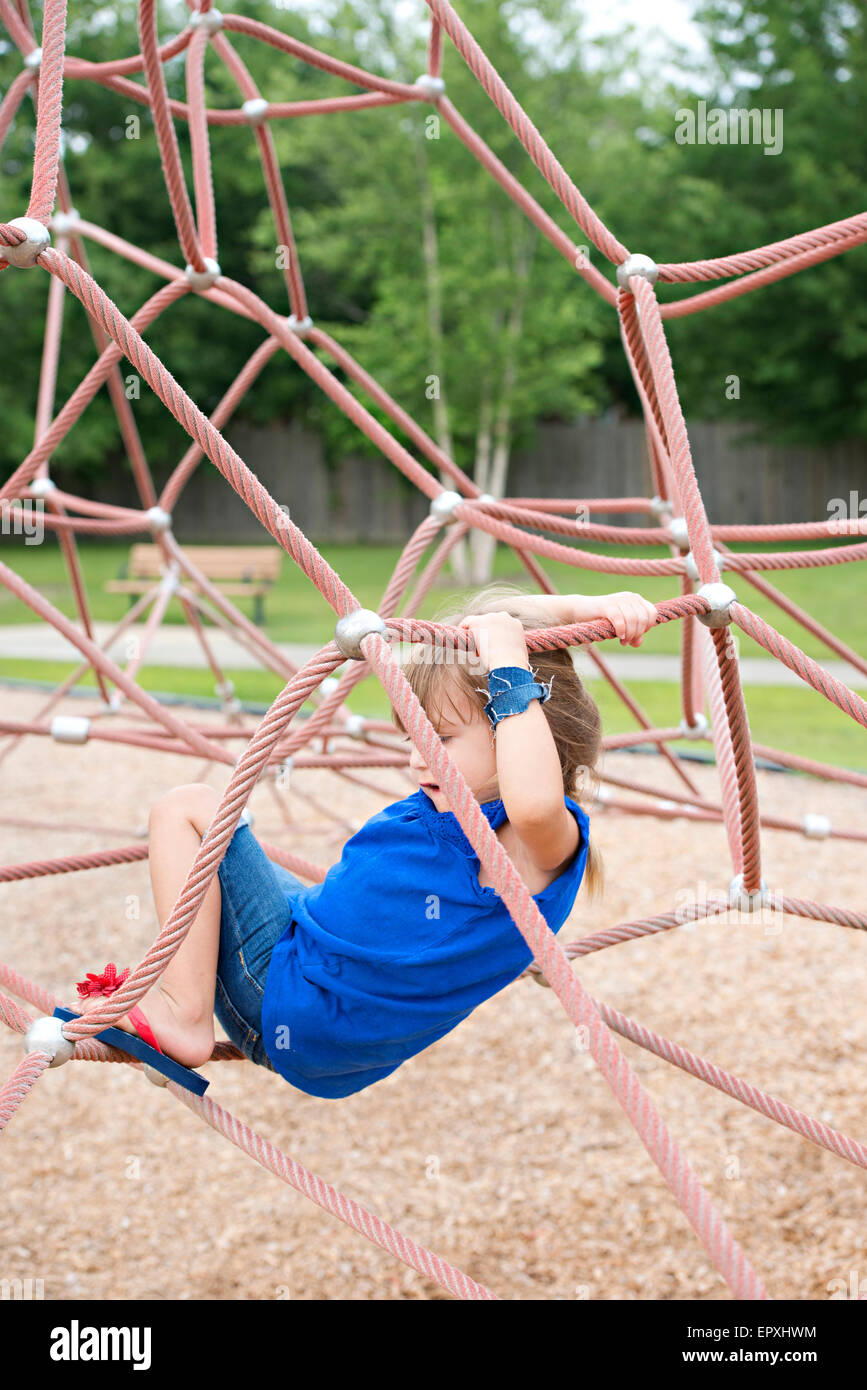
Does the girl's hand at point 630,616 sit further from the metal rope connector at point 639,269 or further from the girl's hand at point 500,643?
the metal rope connector at point 639,269

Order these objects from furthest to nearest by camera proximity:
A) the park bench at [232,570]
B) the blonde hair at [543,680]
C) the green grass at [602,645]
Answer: the park bench at [232,570]
the green grass at [602,645]
the blonde hair at [543,680]

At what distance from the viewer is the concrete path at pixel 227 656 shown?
6.22 metres

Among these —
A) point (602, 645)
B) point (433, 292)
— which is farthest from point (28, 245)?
point (433, 292)

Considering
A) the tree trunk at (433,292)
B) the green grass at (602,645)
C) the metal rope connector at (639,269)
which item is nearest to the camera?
the metal rope connector at (639,269)

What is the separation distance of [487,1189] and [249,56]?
47.9 feet

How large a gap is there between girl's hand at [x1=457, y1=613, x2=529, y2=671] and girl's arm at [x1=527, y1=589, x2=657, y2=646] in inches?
3.2

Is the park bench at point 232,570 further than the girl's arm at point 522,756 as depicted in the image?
Yes

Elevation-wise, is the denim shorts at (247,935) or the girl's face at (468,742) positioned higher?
the girl's face at (468,742)

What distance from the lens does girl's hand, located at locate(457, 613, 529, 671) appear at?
101 centimetres

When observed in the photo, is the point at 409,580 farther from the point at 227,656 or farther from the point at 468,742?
the point at 227,656

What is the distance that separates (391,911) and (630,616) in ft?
1.23

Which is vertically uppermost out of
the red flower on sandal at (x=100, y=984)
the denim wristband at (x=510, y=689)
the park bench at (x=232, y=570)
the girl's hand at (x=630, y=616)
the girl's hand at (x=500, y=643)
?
the park bench at (x=232, y=570)

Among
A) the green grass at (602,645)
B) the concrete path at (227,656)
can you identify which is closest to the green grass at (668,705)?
the green grass at (602,645)

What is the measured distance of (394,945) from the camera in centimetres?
118
